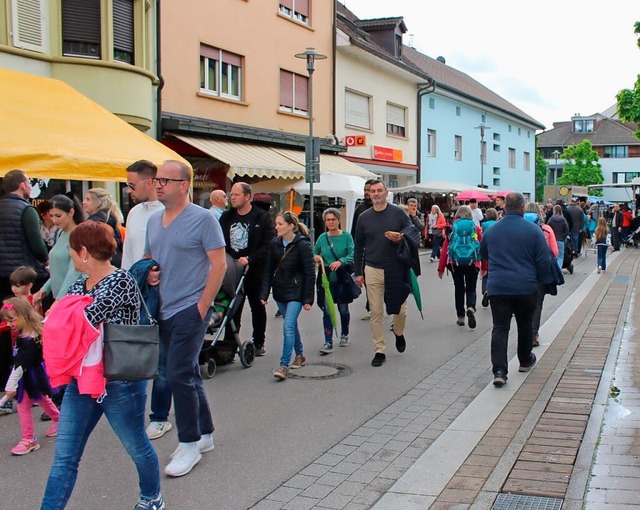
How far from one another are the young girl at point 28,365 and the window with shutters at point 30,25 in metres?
9.32

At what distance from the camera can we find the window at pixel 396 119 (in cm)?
2893

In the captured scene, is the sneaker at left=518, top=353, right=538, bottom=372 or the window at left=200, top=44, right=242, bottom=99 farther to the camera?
the window at left=200, top=44, right=242, bottom=99

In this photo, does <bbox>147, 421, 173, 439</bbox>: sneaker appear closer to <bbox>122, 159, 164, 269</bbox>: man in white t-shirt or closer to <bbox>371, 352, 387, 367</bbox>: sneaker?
<bbox>122, 159, 164, 269</bbox>: man in white t-shirt

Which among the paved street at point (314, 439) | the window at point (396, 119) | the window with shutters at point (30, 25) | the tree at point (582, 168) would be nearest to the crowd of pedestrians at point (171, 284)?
the paved street at point (314, 439)

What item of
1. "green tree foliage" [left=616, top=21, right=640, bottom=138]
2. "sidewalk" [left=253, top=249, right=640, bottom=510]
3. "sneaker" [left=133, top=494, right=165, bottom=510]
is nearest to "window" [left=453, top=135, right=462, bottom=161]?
"green tree foliage" [left=616, top=21, right=640, bottom=138]

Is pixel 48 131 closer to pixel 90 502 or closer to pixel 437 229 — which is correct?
pixel 90 502

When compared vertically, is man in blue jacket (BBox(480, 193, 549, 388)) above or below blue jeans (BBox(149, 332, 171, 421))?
above

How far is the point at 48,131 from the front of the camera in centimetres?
985

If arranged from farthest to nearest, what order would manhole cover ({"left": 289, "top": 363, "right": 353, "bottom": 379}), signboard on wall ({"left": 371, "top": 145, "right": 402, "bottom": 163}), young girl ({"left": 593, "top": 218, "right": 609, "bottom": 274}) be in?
signboard on wall ({"left": 371, "top": 145, "right": 402, "bottom": 163}) < young girl ({"left": 593, "top": 218, "right": 609, "bottom": 274}) < manhole cover ({"left": 289, "top": 363, "right": 353, "bottom": 379})

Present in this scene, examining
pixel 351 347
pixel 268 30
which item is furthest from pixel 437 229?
pixel 351 347

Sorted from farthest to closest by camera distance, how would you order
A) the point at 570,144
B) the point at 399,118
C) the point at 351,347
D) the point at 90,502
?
1. the point at 570,144
2. the point at 399,118
3. the point at 351,347
4. the point at 90,502

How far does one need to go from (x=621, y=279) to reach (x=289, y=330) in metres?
11.9

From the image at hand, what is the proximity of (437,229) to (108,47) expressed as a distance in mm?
11436

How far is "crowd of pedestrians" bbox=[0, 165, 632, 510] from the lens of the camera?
11.8ft
